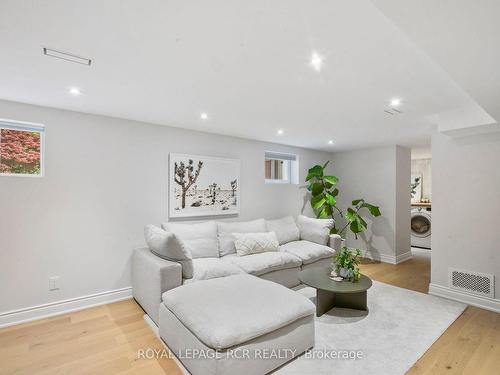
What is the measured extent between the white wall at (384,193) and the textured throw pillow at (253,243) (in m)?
2.63

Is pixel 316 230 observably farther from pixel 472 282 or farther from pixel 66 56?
pixel 66 56

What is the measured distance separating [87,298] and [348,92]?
3.55 metres

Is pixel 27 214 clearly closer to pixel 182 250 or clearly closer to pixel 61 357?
pixel 61 357

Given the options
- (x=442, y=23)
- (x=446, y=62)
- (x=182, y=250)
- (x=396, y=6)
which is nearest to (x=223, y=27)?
(x=396, y=6)

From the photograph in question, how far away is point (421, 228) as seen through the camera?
6176 mm

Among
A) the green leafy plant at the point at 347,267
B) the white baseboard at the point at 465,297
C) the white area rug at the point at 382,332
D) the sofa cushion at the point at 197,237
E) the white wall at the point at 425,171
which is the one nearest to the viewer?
the white area rug at the point at 382,332

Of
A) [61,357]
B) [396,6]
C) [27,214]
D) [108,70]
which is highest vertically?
[108,70]

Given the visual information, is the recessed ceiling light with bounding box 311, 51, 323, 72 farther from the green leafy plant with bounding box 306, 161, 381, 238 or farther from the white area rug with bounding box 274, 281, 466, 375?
the green leafy plant with bounding box 306, 161, 381, 238

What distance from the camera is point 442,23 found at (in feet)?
3.86

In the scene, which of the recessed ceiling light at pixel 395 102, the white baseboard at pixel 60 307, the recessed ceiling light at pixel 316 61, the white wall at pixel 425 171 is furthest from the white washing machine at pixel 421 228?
the white baseboard at pixel 60 307

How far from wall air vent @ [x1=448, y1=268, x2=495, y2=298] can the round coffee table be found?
130 cm

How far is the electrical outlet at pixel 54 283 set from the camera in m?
2.83

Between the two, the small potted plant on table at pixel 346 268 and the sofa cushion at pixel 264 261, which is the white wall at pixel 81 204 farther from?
the small potted plant on table at pixel 346 268

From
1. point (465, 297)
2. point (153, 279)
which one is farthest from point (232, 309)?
point (465, 297)
